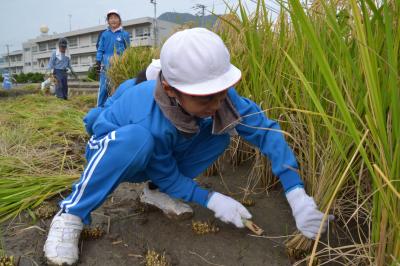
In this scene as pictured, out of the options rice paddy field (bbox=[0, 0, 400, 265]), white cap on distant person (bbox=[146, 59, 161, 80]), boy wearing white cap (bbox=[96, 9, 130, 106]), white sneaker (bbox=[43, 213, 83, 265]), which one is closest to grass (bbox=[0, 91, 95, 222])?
rice paddy field (bbox=[0, 0, 400, 265])

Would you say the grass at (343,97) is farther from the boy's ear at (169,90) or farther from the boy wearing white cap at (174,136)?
the boy's ear at (169,90)

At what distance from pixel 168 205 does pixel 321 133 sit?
2.18 feet

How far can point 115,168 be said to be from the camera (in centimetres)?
127

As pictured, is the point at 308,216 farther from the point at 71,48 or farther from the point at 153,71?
the point at 71,48

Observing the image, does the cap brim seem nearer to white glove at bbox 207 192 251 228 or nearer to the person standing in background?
white glove at bbox 207 192 251 228

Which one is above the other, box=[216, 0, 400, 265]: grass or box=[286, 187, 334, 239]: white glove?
box=[216, 0, 400, 265]: grass

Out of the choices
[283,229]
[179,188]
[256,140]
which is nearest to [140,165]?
[179,188]

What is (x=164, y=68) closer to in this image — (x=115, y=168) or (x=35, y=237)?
(x=115, y=168)

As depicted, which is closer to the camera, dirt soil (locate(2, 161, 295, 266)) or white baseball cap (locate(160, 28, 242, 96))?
white baseball cap (locate(160, 28, 242, 96))

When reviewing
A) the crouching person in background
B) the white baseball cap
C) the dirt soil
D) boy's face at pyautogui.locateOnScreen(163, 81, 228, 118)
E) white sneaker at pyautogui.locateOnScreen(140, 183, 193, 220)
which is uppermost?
the white baseball cap

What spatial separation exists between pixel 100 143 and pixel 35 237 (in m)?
0.50

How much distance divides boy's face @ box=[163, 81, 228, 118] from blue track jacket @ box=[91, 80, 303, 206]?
10 centimetres

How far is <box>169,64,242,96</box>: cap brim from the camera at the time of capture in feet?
3.73

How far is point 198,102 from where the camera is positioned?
123 centimetres
